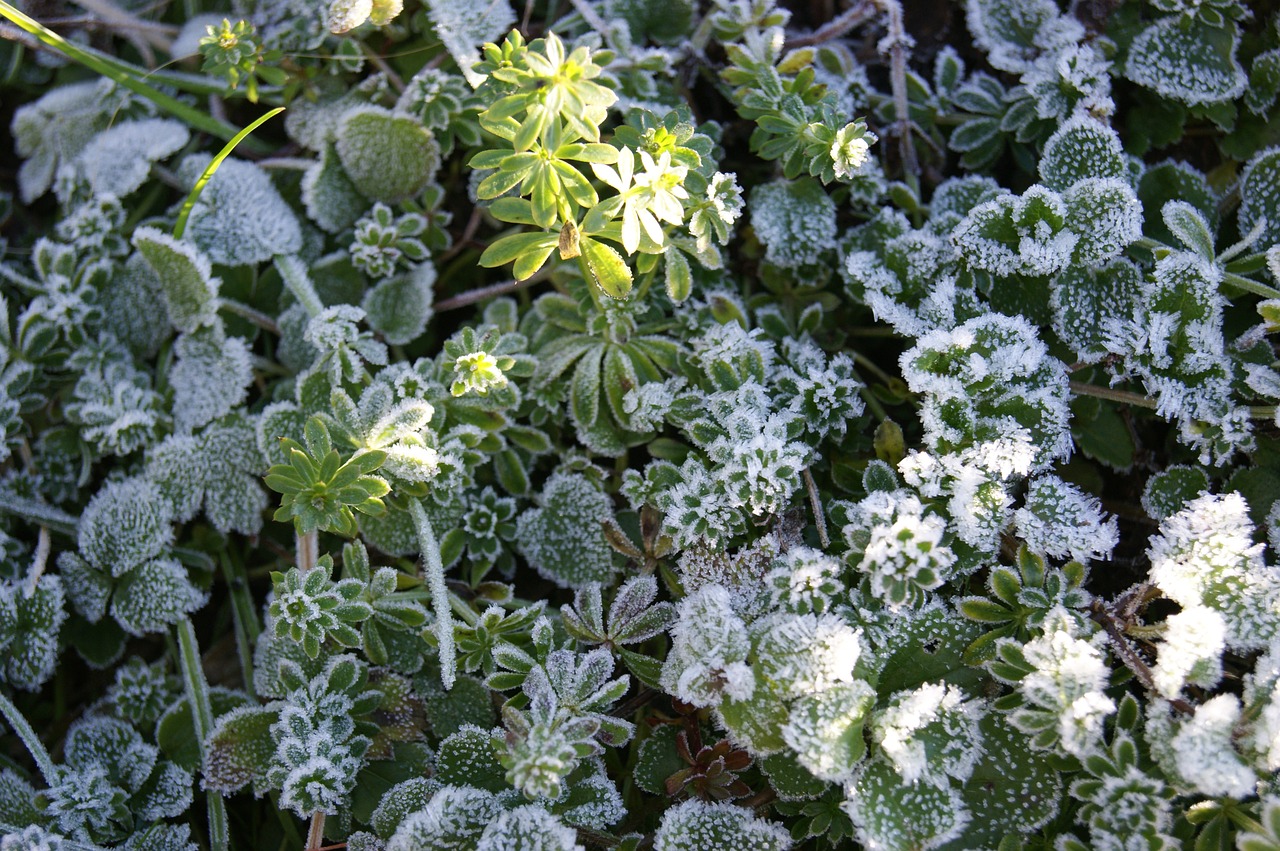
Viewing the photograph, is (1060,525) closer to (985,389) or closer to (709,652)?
(985,389)

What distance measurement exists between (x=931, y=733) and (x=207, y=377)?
6.89ft

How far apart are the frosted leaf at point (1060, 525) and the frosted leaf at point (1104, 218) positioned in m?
0.57

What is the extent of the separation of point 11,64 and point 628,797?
10.2 ft

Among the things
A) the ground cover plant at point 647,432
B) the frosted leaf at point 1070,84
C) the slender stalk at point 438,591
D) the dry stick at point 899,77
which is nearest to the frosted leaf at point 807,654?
the ground cover plant at point 647,432

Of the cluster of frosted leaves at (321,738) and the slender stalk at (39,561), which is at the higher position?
the slender stalk at (39,561)

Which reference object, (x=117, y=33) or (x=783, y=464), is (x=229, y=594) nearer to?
(x=783, y=464)

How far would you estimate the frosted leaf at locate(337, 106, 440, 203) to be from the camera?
2604 millimetres

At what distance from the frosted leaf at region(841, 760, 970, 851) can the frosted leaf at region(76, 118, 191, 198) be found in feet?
8.55

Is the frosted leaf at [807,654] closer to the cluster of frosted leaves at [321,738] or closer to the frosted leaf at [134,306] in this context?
the cluster of frosted leaves at [321,738]

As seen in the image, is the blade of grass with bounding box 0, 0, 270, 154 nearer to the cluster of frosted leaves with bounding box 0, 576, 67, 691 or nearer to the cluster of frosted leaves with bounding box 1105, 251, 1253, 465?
the cluster of frosted leaves with bounding box 0, 576, 67, 691

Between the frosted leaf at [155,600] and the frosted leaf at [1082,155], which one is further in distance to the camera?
the frosted leaf at [155,600]

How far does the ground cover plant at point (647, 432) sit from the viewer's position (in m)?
1.90

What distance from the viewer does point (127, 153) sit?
2.78m

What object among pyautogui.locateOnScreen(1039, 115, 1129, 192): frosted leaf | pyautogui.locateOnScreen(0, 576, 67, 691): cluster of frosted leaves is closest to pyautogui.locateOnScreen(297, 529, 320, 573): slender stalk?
pyautogui.locateOnScreen(0, 576, 67, 691): cluster of frosted leaves
